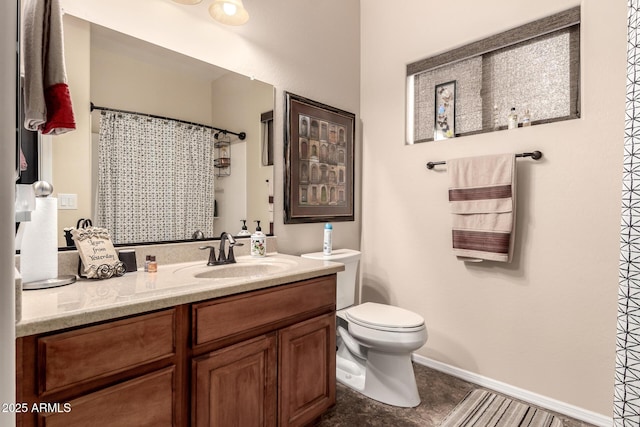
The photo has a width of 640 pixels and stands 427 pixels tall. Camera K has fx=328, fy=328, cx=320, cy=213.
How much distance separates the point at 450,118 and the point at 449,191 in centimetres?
54

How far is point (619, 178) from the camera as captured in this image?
5.36ft

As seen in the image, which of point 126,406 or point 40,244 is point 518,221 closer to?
point 126,406

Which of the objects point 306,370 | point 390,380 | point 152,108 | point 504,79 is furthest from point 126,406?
point 504,79

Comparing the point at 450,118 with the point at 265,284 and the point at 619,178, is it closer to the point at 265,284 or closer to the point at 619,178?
the point at 619,178

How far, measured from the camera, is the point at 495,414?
178 cm

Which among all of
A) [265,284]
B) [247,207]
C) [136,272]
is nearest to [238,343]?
[265,284]

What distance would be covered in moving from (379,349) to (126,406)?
4.19 ft

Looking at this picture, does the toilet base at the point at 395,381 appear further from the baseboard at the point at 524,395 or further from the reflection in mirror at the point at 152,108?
the reflection in mirror at the point at 152,108

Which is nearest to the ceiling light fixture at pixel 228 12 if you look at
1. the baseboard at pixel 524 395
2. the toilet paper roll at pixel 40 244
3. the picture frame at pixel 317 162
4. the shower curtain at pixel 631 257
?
the picture frame at pixel 317 162

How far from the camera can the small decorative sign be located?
123 centimetres

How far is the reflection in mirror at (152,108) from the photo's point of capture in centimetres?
134

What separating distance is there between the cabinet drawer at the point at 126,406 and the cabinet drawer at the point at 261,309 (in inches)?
6.4

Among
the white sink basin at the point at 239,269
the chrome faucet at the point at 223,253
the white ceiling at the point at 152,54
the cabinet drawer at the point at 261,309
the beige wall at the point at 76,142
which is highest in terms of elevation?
the white ceiling at the point at 152,54

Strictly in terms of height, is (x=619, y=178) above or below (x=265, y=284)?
above
